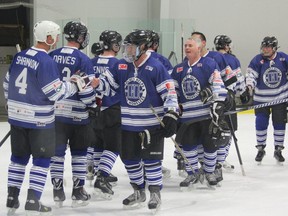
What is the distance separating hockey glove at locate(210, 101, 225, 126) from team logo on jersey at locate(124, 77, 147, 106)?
0.83 m

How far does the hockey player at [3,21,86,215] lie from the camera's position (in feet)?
14.0

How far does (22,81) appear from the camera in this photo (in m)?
4.30

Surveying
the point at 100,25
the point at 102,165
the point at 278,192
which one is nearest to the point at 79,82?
the point at 102,165

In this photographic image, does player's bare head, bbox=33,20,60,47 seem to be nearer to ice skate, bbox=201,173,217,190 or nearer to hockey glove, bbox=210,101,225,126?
hockey glove, bbox=210,101,225,126

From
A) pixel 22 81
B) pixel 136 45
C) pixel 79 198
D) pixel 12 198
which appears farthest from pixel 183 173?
pixel 22 81

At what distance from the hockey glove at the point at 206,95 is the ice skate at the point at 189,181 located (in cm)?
74

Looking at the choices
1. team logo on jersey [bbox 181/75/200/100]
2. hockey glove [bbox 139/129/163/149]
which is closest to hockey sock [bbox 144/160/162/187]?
hockey glove [bbox 139/129/163/149]

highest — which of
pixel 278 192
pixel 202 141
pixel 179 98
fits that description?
pixel 179 98

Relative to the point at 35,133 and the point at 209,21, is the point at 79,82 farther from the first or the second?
the point at 209,21

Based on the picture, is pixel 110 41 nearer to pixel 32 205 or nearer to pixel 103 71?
Result: pixel 103 71

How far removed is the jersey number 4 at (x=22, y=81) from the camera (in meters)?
4.29

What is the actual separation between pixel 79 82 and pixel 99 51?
1.41 m

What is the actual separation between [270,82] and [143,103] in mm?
2571

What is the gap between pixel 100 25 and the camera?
38.1ft
